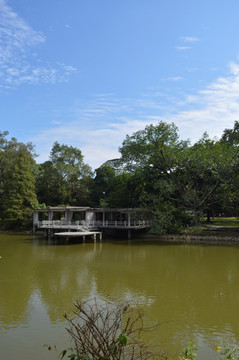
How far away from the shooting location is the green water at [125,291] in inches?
304

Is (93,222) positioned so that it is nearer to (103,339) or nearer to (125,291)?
(125,291)

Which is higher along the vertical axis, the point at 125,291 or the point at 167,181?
the point at 167,181

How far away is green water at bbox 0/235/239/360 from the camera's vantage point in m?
7.72

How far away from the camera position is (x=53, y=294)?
458 inches

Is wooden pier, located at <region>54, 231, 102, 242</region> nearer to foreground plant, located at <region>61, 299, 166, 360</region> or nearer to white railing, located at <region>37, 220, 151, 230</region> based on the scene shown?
white railing, located at <region>37, 220, 151, 230</region>

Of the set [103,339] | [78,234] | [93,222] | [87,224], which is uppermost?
[103,339]

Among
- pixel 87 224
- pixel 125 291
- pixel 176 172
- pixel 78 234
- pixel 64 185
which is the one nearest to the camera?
pixel 125 291

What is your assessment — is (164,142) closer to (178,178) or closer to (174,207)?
(178,178)

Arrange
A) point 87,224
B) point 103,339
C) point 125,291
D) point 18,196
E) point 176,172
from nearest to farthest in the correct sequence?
point 103,339
point 125,291
point 87,224
point 176,172
point 18,196

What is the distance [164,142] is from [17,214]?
20.5m

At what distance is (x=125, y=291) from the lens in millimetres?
11992

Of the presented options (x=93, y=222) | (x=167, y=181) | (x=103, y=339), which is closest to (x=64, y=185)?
(x=93, y=222)

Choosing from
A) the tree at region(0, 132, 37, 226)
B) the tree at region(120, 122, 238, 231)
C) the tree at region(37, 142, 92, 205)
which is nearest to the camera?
the tree at region(120, 122, 238, 231)

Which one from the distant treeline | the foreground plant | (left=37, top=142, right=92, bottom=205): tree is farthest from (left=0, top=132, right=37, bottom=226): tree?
the foreground plant
